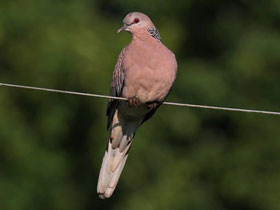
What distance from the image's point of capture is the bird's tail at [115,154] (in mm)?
6602

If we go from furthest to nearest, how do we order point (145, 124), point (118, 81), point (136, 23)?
point (145, 124) → point (136, 23) → point (118, 81)

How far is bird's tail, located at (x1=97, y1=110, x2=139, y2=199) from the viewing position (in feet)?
21.7

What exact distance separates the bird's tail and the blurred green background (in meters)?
2.99

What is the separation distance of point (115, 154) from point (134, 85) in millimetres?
719

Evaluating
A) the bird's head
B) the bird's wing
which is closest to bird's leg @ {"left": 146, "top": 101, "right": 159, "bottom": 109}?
the bird's wing

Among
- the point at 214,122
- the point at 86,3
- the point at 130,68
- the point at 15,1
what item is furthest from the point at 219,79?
the point at 130,68

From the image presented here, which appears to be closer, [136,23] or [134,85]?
[134,85]

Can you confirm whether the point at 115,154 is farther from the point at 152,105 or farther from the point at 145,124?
the point at 145,124

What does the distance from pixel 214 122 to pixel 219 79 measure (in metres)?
0.84

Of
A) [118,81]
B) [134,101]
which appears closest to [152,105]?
[134,101]

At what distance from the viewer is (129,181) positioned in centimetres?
1038

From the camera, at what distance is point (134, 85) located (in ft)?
20.3

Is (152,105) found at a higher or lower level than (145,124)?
higher

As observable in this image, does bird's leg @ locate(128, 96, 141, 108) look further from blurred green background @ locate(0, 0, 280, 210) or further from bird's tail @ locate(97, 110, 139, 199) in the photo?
blurred green background @ locate(0, 0, 280, 210)
